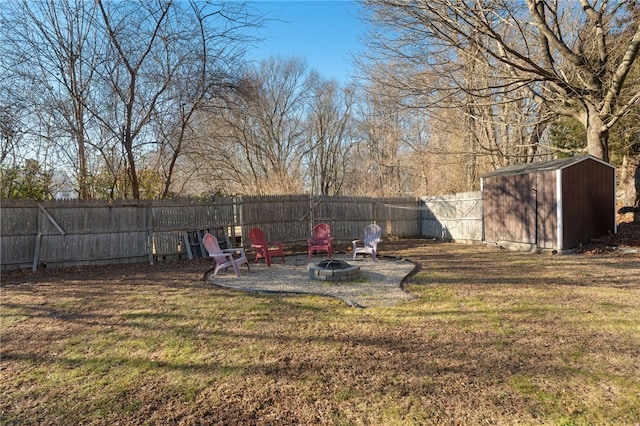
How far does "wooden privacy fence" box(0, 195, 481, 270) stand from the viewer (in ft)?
25.4

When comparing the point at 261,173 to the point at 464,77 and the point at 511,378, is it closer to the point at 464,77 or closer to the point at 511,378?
the point at 464,77

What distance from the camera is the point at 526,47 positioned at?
9.69 meters

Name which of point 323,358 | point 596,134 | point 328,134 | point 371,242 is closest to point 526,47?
point 596,134

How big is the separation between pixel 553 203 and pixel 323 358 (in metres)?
8.55

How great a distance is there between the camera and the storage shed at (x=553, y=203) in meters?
9.02

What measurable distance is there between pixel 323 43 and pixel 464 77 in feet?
16.7

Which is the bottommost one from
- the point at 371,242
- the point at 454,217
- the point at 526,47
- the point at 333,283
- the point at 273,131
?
the point at 333,283

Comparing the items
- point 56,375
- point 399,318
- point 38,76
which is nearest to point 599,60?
point 399,318

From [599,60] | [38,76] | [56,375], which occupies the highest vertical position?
[599,60]

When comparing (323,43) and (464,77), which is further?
(464,77)

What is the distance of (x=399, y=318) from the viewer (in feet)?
13.3

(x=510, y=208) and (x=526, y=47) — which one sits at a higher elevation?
(x=526, y=47)

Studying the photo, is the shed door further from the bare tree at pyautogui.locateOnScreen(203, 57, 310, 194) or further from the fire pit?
the bare tree at pyautogui.locateOnScreen(203, 57, 310, 194)

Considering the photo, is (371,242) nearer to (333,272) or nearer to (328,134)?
(333,272)
